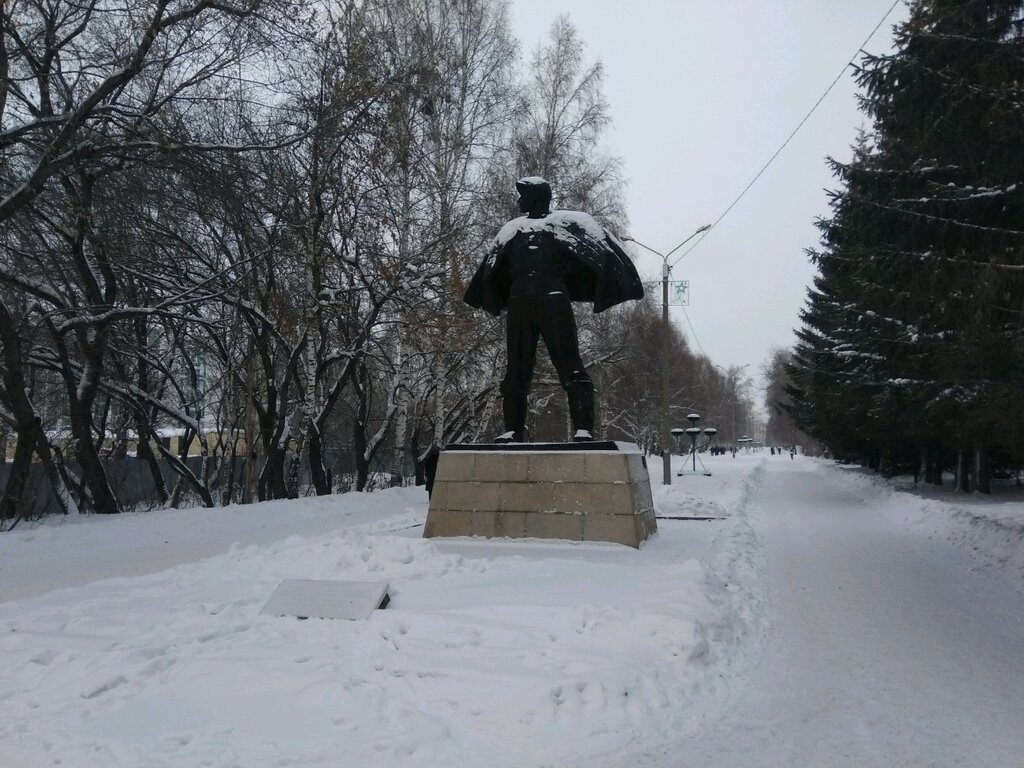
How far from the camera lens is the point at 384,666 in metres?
4.40

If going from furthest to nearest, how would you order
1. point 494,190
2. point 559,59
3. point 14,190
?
point 559,59, point 494,190, point 14,190

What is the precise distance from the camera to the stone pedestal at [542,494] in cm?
766

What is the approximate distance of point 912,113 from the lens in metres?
8.88

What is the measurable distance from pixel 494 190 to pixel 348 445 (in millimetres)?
14396

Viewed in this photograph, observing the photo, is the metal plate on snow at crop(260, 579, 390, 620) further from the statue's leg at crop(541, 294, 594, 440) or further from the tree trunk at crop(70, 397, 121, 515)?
the tree trunk at crop(70, 397, 121, 515)

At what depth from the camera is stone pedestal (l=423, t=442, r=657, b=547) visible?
7.66m

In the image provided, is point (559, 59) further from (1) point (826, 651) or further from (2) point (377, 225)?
(1) point (826, 651)

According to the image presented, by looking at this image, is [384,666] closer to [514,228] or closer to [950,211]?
[514,228]

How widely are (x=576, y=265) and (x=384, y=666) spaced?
17.9 feet

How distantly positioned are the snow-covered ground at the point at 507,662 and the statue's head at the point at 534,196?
149 inches

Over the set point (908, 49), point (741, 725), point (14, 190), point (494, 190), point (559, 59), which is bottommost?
point (741, 725)

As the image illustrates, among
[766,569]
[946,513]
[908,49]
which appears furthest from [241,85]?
[946,513]

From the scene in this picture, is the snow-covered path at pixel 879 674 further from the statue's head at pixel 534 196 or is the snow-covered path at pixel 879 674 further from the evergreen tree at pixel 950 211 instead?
the statue's head at pixel 534 196

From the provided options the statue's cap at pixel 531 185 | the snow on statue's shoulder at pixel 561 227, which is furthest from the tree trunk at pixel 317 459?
the statue's cap at pixel 531 185
